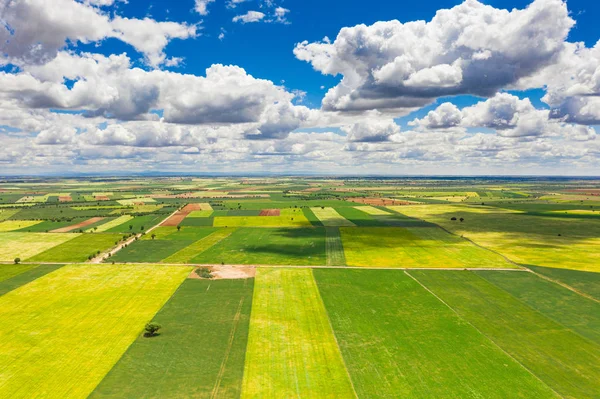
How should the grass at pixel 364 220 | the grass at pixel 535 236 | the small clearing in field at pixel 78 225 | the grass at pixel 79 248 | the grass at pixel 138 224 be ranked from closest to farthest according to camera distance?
the grass at pixel 535 236
the grass at pixel 79 248
the small clearing in field at pixel 78 225
the grass at pixel 138 224
the grass at pixel 364 220

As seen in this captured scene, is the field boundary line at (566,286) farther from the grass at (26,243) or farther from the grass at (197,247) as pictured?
the grass at (26,243)

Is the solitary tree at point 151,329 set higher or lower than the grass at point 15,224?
lower

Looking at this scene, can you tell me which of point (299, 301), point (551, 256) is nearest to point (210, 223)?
point (299, 301)

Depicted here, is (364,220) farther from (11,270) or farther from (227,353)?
(11,270)

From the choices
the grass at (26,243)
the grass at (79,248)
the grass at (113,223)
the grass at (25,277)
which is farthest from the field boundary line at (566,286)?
the grass at (113,223)

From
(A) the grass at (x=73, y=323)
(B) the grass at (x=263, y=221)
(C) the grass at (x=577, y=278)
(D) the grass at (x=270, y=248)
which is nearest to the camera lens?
(A) the grass at (x=73, y=323)

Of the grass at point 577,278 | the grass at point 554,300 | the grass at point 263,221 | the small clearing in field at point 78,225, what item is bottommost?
the grass at point 554,300
